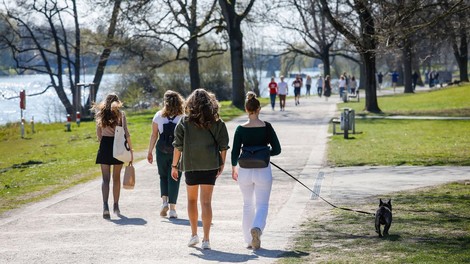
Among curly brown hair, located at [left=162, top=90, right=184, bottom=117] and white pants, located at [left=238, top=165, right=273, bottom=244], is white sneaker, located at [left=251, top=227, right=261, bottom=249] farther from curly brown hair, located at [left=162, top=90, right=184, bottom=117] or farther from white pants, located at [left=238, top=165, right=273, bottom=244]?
curly brown hair, located at [left=162, top=90, right=184, bottom=117]

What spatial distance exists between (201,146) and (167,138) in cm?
259

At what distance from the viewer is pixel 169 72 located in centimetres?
6700

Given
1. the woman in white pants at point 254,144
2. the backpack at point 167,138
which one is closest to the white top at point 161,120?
the backpack at point 167,138

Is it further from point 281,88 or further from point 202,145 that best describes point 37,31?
point 202,145

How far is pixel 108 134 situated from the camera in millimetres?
13312

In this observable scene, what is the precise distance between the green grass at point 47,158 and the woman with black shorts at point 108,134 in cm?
215

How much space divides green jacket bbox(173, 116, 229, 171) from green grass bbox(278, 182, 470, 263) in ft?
4.28

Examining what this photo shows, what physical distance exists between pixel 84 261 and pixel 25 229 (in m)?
2.75

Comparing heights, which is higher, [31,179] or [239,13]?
[239,13]

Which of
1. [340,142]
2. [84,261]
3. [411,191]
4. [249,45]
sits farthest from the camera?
[249,45]

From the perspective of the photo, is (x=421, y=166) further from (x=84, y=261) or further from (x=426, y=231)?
(x=84, y=261)

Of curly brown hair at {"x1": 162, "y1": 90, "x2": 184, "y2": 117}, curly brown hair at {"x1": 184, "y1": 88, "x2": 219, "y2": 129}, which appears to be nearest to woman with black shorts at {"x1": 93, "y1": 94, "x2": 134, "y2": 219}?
curly brown hair at {"x1": 162, "y1": 90, "x2": 184, "y2": 117}

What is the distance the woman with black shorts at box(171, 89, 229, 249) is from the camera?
33.9 feet

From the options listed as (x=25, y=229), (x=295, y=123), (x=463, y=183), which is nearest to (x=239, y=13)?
(x=295, y=123)
